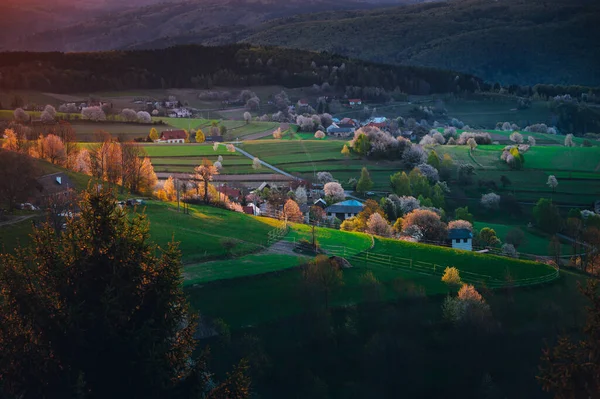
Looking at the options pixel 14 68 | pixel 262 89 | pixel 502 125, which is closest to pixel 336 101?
pixel 262 89

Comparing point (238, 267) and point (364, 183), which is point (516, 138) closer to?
point (364, 183)

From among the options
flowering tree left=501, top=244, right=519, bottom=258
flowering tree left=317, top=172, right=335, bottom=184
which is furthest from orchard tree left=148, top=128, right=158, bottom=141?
flowering tree left=501, top=244, right=519, bottom=258

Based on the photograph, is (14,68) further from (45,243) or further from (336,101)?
(45,243)

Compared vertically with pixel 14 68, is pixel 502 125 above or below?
below

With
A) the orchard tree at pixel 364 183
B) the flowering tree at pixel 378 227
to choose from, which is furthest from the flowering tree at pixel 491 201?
the flowering tree at pixel 378 227

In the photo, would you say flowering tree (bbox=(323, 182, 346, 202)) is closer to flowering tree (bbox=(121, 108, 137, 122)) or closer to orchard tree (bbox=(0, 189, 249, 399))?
flowering tree (bbox=(121, 108, 137, 122))

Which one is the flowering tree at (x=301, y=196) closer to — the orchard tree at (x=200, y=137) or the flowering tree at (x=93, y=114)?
the orchard tree at (x=200, y=137)

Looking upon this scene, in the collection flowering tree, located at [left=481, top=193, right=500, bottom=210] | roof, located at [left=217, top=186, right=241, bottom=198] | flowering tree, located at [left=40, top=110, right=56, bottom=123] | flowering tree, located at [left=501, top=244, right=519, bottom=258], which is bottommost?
Result: flowering tree, located at [left=481, top=193, right=500, bottom=210]
